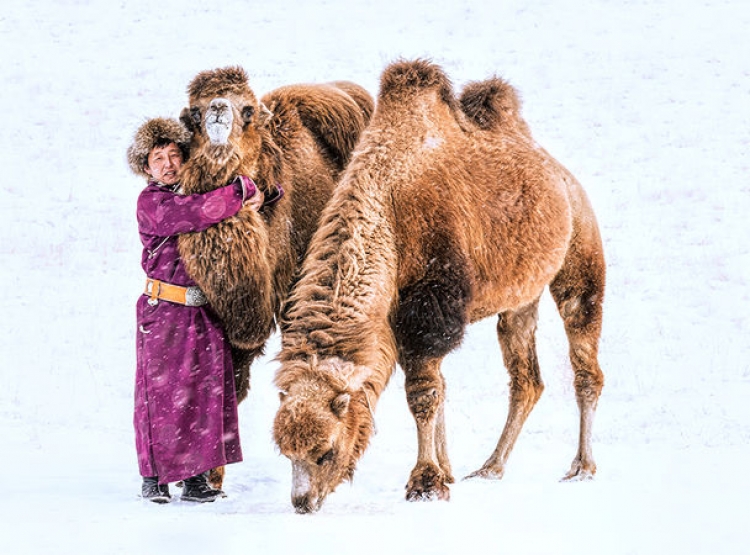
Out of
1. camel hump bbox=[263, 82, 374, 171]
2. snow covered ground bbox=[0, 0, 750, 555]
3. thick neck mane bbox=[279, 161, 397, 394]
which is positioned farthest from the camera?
camel hump bbox=[263, 82, 374, 171]

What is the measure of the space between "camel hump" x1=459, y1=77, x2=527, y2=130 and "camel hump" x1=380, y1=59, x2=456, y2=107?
60 centimetres

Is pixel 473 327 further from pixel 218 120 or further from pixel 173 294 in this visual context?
pixel 218 120

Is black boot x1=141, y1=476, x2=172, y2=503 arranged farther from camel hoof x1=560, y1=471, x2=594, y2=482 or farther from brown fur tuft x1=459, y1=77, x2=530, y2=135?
brown fur tuft x1=459, y1=77, x2=530, y2=135

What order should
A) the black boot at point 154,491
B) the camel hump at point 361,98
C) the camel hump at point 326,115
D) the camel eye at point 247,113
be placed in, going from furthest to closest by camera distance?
the camel hump at point 361,98 → the camel hump at point 326,115 → the camel eye at point 247,113 → the black boot at point 154,491

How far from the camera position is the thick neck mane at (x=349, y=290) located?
5445mm

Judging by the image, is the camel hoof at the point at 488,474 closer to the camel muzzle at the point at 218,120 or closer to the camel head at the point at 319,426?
the camel head at the point at 319,426

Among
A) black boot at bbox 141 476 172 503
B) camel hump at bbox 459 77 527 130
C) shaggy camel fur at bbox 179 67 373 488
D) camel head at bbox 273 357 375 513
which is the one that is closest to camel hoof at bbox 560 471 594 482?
camel head at bbox 273 357 375 513

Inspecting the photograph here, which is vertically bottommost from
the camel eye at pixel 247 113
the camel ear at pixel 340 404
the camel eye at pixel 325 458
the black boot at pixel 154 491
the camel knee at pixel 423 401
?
the black boot at pixel 154 491

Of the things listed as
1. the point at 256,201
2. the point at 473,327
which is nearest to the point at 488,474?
the point at 256,201

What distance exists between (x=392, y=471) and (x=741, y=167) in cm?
1429

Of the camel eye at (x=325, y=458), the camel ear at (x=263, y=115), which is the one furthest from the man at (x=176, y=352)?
the camel eye at (x=325, y=458)

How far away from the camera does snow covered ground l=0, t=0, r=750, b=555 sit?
5.29 metres

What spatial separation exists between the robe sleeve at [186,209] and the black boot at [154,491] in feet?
4.51

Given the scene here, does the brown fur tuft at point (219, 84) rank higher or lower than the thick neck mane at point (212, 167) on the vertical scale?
higher
